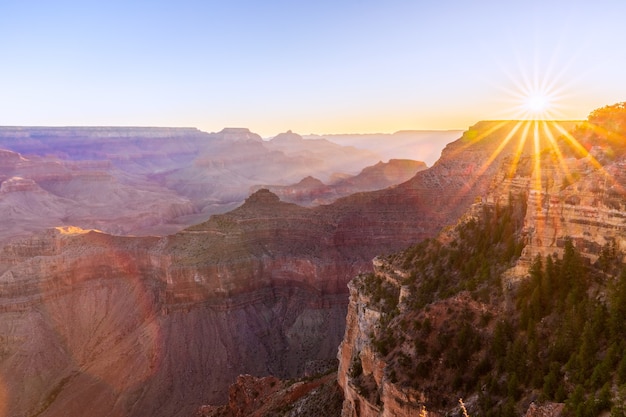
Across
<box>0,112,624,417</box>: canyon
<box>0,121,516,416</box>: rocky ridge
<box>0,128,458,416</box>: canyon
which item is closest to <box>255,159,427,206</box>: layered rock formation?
<box>0,112,624,417</box>: canyon

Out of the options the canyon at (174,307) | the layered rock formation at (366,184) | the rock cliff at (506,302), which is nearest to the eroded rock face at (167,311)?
the canyon at (174,307)

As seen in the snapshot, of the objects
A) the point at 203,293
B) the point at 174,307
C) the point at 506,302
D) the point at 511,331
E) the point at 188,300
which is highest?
the point at 506,302

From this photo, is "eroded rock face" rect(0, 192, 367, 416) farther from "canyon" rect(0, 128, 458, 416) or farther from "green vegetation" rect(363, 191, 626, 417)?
"green vegetation" rect(363, 191, 626, 417)

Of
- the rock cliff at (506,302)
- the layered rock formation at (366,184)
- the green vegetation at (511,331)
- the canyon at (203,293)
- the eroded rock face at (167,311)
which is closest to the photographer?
the green vegetation at (511,331)

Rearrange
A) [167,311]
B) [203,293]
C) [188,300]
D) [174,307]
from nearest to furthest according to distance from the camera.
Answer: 1. [167,311]
2. [174,307]
3. [188,300]
4. [203,293]

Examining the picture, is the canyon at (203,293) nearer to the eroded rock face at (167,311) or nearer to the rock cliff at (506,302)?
the eroded rock face at (167,311)

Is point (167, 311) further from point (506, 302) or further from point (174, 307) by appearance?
point (506, 302)

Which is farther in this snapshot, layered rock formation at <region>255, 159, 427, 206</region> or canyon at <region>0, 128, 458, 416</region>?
layered rock formation at <region>255, 159, 427, 206</region>

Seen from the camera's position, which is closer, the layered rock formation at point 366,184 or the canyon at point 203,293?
the canyon at point 203,293

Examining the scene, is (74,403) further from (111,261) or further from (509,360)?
(509,360)

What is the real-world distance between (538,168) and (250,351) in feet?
165

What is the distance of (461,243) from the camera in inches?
1037

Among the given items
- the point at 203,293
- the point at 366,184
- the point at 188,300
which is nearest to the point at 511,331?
the point at 203,293

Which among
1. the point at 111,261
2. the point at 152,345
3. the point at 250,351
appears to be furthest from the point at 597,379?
the point at 111,261
